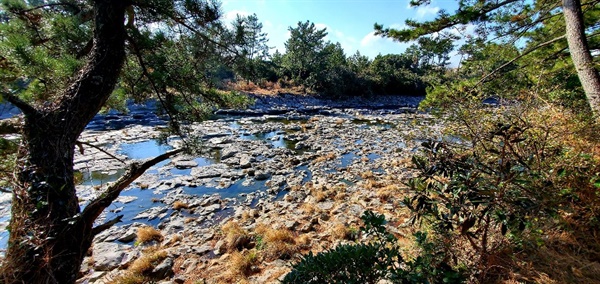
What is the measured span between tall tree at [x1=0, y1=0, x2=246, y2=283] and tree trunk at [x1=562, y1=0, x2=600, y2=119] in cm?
435

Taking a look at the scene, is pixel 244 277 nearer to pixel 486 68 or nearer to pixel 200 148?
pixel 200 148

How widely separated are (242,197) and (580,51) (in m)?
6.52

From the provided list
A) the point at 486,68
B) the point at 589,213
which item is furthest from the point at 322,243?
the point at 486,68

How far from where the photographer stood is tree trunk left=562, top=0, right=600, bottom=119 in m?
2.83

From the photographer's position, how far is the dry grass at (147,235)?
4.69 metres

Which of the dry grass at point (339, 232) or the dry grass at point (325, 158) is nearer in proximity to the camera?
the dry grass at point (339, 232)

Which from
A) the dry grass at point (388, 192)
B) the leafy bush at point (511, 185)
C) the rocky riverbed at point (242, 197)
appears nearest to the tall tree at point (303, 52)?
the rocky riverbed at point (242, 197)

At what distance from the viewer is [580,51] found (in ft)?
9.75

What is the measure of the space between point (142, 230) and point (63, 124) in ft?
12.4

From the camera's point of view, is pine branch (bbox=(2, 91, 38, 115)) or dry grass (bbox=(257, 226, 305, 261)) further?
dry grass (bbox=(257, 226, 305, 261))

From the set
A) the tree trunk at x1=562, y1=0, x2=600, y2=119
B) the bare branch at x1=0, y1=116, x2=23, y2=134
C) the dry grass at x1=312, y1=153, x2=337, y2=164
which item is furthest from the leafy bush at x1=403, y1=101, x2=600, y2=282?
the dry grass at x1=312, y1=153, x2=337, y2=164

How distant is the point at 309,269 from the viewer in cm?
162

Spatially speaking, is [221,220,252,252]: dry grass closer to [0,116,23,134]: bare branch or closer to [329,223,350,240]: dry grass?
[329,223,350,240]: dry grass

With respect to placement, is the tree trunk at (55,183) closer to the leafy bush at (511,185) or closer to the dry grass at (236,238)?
the leafy bush at (511,185)
